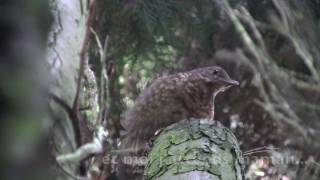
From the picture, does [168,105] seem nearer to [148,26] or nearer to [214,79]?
[214,79]

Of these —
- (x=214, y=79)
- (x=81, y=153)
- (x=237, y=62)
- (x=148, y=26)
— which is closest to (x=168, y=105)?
(x=214, y=79)

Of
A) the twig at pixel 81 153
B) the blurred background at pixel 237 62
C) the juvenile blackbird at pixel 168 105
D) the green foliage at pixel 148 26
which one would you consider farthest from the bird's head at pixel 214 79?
the twig at pixel 81 153

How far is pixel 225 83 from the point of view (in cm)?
368

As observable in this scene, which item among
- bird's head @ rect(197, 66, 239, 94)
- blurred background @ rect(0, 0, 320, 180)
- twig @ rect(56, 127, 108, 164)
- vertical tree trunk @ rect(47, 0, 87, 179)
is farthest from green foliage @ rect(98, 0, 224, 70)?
twig @ rect(56, 127, 108, 164)

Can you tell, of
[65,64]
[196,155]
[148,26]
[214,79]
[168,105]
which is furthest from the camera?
[148,26]

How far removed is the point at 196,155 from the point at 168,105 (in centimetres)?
109

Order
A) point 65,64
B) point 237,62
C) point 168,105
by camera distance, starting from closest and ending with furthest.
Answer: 1. point 65,64
2. point 168,105
3. point 237,62

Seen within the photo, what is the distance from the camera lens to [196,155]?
2154 millimetres

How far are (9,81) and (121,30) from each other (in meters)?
3.85

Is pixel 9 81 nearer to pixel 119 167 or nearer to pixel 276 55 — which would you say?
pixel 119 167

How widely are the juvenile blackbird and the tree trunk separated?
594 millimetres

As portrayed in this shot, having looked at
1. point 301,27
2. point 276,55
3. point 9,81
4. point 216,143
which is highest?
point 9,81

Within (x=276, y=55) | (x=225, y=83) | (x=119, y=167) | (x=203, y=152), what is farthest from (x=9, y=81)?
(x=276, y=55)

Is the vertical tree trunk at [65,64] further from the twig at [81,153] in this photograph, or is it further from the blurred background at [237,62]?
the blurred background at [237,62]
